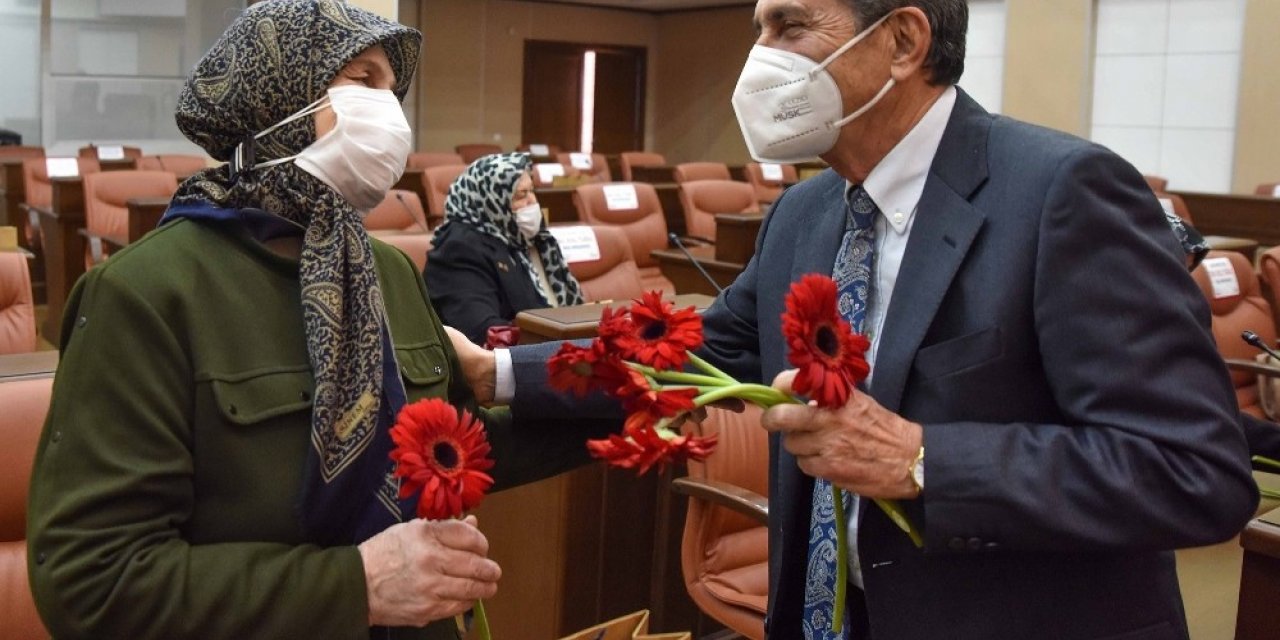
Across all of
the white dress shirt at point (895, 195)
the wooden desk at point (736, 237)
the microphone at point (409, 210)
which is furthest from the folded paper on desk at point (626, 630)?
the microphone at point (409, 210)

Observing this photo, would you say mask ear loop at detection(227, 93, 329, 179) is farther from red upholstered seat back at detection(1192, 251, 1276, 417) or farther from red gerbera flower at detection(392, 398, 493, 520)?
red upholstered seat back at detection(1192, 251, 1276, 417)

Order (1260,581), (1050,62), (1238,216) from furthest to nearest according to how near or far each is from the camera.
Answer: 1. (1050,62)
2. (1238,216)
3. (1260,581)

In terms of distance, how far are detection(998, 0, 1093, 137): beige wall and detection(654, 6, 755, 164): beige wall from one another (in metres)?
5.09

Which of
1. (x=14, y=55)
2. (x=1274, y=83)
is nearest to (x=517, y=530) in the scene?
(x=1274, y=83)

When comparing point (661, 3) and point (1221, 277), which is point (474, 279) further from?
point (661, 3)

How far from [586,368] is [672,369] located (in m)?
0.11

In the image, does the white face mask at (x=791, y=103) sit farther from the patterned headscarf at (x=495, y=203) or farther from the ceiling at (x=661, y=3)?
the ceiling at (x=661, y=3)

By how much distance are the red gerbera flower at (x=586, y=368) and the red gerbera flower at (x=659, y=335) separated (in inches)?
0.6

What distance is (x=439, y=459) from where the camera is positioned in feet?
3.36

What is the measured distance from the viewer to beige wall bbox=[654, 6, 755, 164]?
15359mm

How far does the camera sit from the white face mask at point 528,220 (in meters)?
3.94

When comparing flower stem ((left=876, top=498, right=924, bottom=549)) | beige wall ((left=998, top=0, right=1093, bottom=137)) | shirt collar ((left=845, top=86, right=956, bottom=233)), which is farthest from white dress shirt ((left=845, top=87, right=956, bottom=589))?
beige wall ((left=998, top=0, right=1093, bottom=137))

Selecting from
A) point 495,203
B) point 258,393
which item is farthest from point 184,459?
point 495,203

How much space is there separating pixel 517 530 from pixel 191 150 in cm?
1091
